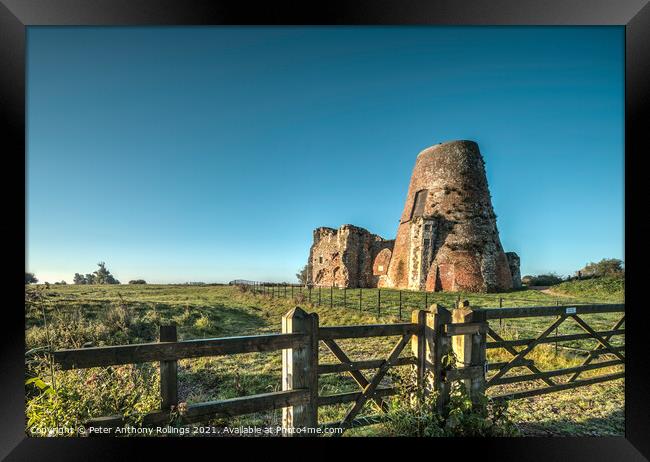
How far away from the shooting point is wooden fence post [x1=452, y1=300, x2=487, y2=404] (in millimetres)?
3936

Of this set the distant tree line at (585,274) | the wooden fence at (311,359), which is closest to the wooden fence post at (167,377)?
the wooden fence at (311,359)

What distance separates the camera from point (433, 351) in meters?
3.75

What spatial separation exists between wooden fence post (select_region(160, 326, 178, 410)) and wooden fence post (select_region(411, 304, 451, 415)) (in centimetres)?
251

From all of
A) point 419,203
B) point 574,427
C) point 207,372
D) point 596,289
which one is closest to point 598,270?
Result: point 596,289

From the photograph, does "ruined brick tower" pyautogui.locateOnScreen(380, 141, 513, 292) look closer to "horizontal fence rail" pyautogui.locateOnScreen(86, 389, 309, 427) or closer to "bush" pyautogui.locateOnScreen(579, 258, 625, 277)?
"bush" pyautogui.locateOnScreen(579, 258, 625, 277)

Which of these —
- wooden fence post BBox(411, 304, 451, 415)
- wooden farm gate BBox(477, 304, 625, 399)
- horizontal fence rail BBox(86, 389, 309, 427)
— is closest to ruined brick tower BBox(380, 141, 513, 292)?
wooden farm gate BBox(477, 304, 625, 399)

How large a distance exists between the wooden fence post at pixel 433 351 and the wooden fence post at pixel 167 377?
98.6 inches

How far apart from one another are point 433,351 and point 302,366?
1.47 metres

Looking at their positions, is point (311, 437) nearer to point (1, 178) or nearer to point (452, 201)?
point (1, 178)

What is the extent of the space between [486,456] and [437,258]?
19.5 metres

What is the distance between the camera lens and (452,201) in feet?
73.5

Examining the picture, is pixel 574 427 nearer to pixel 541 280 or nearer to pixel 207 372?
pixel 207 372
